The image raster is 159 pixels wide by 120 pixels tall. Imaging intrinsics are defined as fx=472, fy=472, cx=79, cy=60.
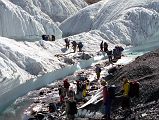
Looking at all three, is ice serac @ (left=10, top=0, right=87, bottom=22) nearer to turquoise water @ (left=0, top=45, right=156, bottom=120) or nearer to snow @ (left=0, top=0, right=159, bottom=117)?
snow @ (left=0, top=0, right=159, bottom=117)

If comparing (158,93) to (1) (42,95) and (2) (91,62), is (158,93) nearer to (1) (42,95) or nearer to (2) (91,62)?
(1) (42,95)

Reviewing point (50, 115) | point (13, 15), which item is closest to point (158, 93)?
point (50, 115)

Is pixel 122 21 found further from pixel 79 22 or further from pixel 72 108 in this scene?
pixel 72 108

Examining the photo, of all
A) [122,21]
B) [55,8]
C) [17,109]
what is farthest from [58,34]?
[17,109]

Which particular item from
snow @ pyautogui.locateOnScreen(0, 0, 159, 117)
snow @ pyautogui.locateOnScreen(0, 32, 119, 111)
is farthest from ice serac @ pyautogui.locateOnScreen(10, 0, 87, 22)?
snow @ pyautogui.locateOnScreen(0, 32, 119, 111)

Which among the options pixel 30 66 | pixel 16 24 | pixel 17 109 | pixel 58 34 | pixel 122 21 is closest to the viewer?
pixel 17 109

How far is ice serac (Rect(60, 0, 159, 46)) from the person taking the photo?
70.6 m

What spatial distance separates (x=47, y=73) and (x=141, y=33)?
95.7 ft

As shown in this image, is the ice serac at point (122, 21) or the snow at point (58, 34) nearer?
the snow at point (58, 34)

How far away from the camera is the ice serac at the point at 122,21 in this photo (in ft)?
232

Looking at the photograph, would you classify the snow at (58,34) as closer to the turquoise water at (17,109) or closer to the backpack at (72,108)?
the turquoise water at (17,109)

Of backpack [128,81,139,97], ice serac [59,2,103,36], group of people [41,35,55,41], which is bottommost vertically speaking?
ice serac [59,2,103,36]

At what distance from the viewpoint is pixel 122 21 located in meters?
A: 72.7

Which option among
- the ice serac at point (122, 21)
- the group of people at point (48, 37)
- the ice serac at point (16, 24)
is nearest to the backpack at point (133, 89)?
the group of people at point (48, 37)
